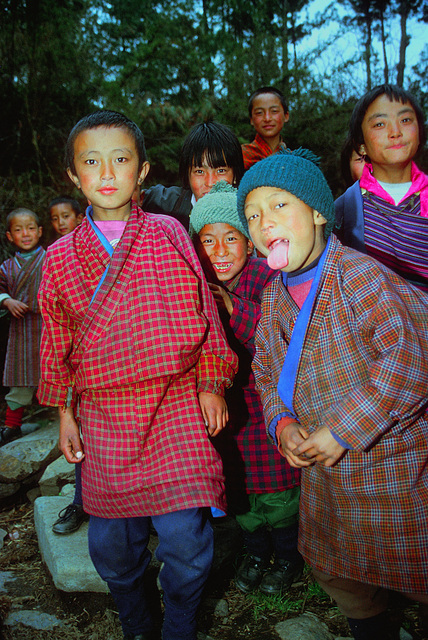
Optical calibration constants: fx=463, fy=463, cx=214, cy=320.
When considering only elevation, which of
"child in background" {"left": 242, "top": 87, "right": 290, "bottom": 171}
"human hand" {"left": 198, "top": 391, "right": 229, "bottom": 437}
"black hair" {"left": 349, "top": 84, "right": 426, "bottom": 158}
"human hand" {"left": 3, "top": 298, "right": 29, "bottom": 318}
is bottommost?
"human hand" {"left": 198, "top": 391, "right": 229, "bottom": 437}

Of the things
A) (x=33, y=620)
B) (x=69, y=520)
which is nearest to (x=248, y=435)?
(x=69, y=520)

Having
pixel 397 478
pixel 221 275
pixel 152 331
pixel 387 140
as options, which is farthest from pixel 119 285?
pixel 387 140

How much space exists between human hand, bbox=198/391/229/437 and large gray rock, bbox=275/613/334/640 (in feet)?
3.30

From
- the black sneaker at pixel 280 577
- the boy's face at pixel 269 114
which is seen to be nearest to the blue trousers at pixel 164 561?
the black sneaker at pixel 280 577

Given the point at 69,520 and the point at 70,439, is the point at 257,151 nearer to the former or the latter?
the point at 70,439

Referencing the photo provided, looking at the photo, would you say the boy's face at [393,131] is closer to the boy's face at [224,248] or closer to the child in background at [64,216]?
the boy's face at [224,248]

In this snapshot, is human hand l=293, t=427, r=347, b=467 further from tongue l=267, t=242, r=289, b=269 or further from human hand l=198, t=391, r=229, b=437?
tongue l=267, t=242, r=289, b=269

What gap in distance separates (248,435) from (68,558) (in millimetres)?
1130

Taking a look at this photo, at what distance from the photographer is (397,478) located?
1476mm

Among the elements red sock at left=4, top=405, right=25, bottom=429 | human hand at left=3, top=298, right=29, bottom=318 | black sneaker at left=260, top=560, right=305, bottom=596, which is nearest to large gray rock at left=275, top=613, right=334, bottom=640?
black sneaker at left=260, top=560, right=305, bottom=596

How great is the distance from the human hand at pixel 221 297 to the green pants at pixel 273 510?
91 cm

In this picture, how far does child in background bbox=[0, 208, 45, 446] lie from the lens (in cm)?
407

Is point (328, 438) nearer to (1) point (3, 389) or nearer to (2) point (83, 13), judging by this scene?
(1) point (3, 389)

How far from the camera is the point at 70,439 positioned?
6.09 ft
